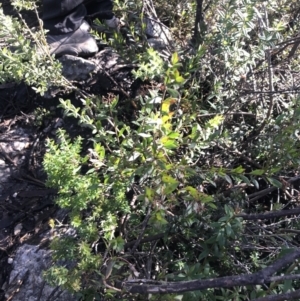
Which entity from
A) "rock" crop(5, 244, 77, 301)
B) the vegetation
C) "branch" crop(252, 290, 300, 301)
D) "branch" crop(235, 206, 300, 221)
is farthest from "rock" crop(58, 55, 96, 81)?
"branch" crop(252, 290, 300, 301)

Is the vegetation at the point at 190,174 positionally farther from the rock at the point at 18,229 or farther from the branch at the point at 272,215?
the rock at the point at 18,229

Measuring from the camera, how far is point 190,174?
185 cm

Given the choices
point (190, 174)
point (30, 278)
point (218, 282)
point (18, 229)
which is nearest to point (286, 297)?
point (218, 282)

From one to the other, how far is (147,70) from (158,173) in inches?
18.2

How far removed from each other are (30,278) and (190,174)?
1.15 metres

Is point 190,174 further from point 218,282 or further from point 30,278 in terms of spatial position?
point 30,278

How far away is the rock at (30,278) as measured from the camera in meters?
2.39

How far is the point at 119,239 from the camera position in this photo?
6.26 ft

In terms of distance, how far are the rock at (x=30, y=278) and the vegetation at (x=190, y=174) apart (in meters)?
0.17

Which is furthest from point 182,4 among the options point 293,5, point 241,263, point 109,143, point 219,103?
point 241,263

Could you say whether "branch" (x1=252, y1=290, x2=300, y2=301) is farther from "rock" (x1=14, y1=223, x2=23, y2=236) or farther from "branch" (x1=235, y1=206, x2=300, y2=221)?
"rock" (x1=14, y1=223, x2=23, y2=236)

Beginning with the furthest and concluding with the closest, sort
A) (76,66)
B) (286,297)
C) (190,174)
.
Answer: (76,66)
(190,174)
(286,297)

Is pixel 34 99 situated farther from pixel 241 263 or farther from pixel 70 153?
pixel 241 263

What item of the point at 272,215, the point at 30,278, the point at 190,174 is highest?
the point at 190,174
